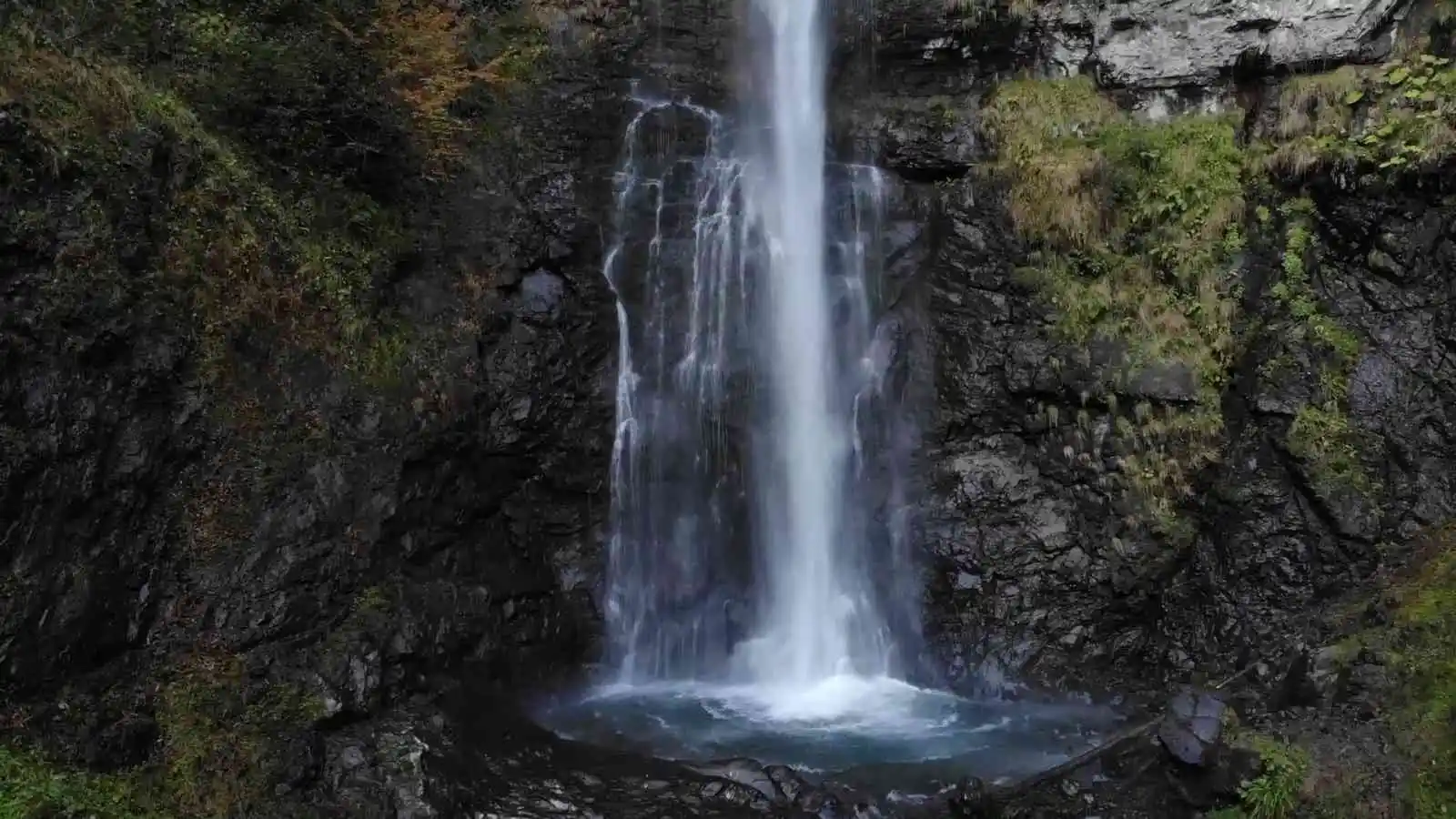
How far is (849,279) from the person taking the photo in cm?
1230

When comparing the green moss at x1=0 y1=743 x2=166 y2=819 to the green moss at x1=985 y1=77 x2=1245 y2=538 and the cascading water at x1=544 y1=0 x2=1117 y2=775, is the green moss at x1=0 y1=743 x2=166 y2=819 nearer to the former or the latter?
the cascading water at x1=544 y1=0 x2=1117 y2=775

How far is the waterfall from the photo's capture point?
36.4 ft

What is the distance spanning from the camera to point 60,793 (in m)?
6.18

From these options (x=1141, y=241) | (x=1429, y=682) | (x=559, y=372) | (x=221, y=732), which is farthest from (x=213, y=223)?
(x=1429, y=682)

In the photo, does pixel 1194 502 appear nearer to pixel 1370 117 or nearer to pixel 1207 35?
pixel 1370 117

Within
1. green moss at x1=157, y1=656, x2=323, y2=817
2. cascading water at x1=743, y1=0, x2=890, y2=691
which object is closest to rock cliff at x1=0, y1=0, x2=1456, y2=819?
green moss at x1=157, y1=656, x2=323, y2=817

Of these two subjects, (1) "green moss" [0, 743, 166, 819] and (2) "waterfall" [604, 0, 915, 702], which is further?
(2) "waterfall" [604, 0, 915, 702]

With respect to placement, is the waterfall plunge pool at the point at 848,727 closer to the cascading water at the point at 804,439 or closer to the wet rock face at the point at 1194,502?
the cascading water at the point at 804,439

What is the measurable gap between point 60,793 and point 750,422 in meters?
7.56

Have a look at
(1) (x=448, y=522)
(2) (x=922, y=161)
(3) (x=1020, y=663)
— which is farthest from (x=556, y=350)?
(3) (x=1020, y=663)

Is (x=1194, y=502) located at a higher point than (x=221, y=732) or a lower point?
higher

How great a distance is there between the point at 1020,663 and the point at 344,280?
27.2 feet

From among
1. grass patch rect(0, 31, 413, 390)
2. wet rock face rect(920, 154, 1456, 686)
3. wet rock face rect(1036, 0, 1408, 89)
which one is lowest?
wet rock face rect(920, 154, 1456, 686)

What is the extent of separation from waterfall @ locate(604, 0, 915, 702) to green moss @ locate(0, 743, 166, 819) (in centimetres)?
511
